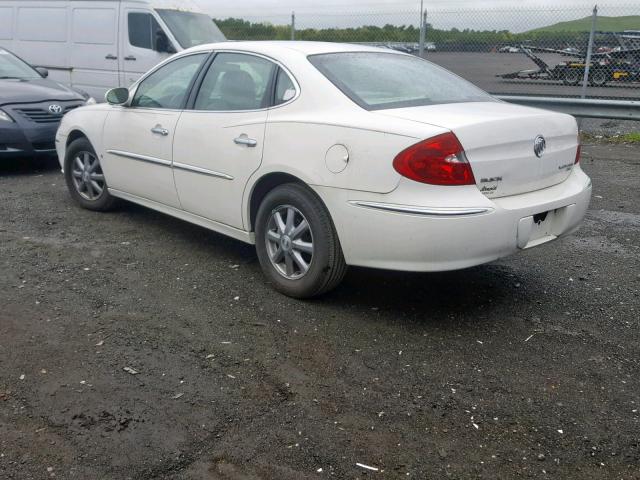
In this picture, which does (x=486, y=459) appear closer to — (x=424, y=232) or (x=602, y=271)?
(x=424, y=232)

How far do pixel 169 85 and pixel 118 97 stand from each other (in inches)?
23.3

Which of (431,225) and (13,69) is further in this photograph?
(13,69)

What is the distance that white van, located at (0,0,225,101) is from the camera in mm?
11680

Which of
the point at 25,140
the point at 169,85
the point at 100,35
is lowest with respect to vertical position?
the point at 25,140

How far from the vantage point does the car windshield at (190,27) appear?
1174cm

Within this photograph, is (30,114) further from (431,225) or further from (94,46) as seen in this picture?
(431,225)

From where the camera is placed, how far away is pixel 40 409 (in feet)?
10.5

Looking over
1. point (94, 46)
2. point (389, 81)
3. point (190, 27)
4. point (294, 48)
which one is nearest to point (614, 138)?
point (190, 27)

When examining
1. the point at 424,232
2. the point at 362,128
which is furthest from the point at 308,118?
the point at 424,232

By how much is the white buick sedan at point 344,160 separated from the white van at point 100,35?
6.45 metres

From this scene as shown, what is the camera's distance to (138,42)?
38.7 ft

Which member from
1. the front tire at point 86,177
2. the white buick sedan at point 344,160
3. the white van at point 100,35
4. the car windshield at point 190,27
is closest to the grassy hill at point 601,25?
the car windshield at point 190,27

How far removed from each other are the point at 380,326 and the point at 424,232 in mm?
679

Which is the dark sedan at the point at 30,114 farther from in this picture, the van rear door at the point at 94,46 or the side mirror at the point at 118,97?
the van rear door at the point at 94,46
